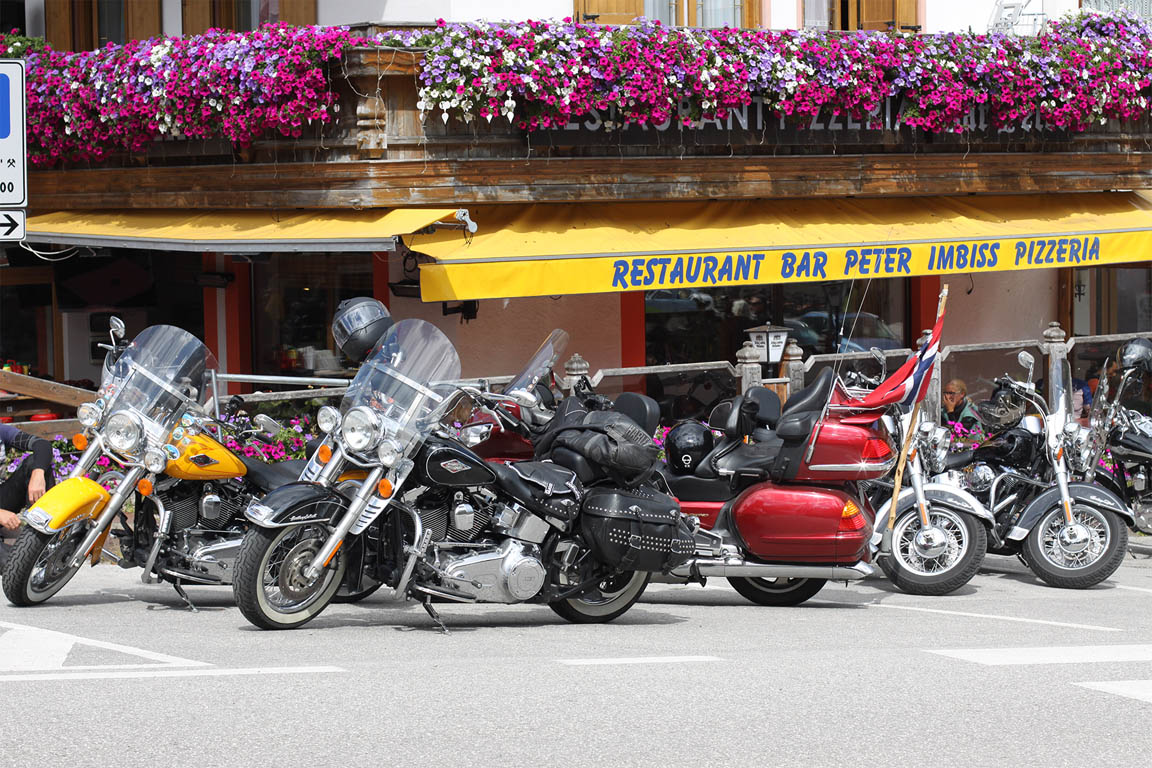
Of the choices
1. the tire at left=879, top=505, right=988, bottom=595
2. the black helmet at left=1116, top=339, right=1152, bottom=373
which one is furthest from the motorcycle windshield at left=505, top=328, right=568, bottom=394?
the black helmet at left=1116, top=339, right=1152, bottom=373

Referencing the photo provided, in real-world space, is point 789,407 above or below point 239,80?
below

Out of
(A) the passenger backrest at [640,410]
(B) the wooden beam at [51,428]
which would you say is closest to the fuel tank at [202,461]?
(A) the passenger backrest at [640,410]

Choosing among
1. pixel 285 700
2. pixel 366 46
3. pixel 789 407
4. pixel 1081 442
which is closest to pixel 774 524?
pixel 789 407

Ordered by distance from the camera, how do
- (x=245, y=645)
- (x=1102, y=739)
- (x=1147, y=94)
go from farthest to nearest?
(x=1147, y=94) → (x=245, y=645) → (x=1102, y=739)

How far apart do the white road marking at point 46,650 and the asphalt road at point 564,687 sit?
24 millimetres

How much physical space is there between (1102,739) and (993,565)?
6.04m

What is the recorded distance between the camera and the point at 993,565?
466 inches

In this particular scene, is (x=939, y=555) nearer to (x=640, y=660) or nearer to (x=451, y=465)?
(x=640, y=660)

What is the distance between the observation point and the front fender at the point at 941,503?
9.99 meters

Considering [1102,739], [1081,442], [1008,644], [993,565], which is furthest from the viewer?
[993,565]

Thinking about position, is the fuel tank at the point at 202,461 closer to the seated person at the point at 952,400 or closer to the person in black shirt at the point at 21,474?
the person in black shirt at the point at 21,474

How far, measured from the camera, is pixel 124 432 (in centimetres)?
851

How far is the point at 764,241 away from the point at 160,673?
8586 mm

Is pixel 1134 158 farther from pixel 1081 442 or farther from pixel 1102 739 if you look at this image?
pixel 1102 739
